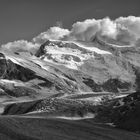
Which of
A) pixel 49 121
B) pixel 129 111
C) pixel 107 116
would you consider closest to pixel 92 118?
pixel 107 116

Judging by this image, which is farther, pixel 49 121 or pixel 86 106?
pixel 86 106

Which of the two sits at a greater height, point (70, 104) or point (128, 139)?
point (70, 104)

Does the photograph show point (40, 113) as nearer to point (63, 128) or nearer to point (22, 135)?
point (63, 128)

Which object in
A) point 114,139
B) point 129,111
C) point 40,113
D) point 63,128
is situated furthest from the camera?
point 40,113

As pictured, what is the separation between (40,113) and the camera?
183375 millimetres

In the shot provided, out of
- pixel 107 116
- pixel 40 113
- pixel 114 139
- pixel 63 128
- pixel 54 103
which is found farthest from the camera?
pixel 54 103

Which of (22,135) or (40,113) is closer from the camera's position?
(22,135)

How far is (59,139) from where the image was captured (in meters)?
92.5

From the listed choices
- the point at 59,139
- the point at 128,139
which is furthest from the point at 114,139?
the point at 59,139

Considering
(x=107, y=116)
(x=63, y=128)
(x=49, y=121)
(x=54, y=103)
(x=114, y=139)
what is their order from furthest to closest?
1. (x=54, y=103)
2. (x=107, y=116)
3. (x=49, y=121)
4. (x=63, y=128)
5. (x=114, y=139)

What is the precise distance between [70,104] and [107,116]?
121 ft

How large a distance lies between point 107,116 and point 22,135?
2925 inches

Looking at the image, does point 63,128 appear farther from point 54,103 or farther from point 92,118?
point 54,103

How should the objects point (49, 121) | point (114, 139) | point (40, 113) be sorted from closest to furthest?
point (114, 139) < point (49, 121) < point (40, 113)
